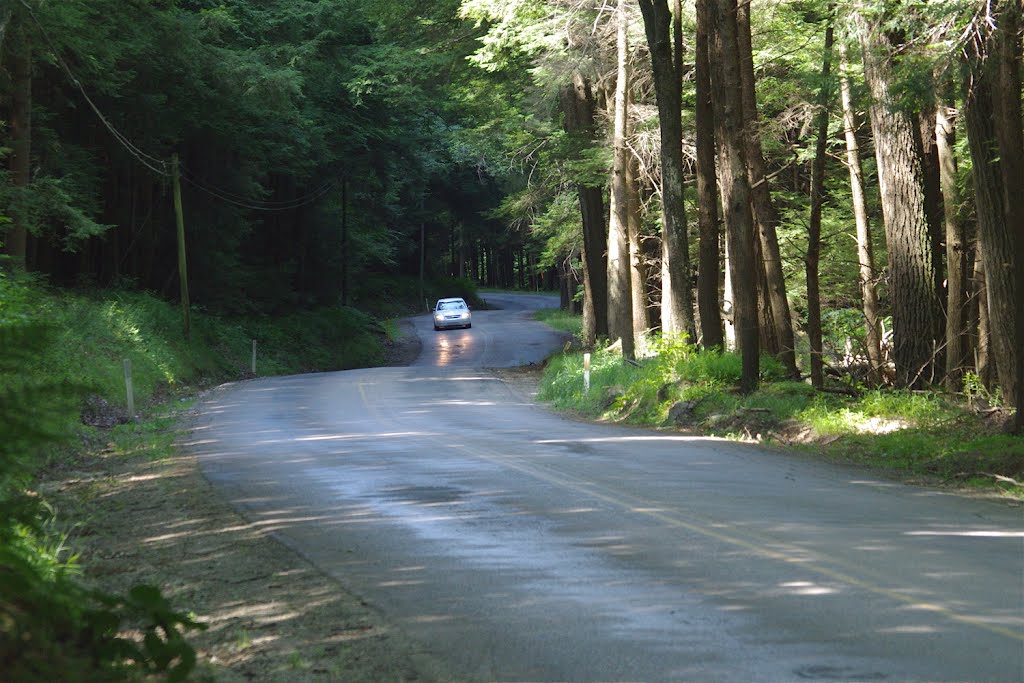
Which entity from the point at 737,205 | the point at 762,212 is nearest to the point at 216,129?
the point at 762,212

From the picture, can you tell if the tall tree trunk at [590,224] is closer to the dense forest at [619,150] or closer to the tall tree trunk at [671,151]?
the dense forest at [619,150]

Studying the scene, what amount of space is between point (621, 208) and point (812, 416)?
1296 cm

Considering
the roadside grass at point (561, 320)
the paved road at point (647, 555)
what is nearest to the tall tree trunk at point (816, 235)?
the paved road at point (647, 555)

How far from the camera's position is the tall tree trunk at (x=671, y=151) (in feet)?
77.0

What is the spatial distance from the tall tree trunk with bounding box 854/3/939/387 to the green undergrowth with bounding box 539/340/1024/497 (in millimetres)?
998

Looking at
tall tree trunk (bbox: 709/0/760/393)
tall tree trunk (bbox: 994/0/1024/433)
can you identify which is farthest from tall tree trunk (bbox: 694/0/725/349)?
tall tree trunk (bbox: 994/0/1024/433)

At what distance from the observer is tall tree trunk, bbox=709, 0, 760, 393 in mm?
20453

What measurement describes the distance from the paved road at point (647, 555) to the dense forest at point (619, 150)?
462cm

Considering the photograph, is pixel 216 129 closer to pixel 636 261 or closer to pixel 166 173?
pixel 166 173

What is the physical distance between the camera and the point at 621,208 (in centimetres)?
3023

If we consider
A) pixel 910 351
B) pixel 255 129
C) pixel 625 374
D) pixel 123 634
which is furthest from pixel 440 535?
pixel 255 129

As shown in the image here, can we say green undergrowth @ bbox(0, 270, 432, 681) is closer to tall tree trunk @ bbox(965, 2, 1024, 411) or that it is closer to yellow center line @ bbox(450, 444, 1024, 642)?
yellow center line @ bbox(450, 444, 1024, 642)

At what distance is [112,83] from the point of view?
32.1m

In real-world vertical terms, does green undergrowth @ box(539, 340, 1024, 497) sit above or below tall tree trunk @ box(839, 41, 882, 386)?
below
